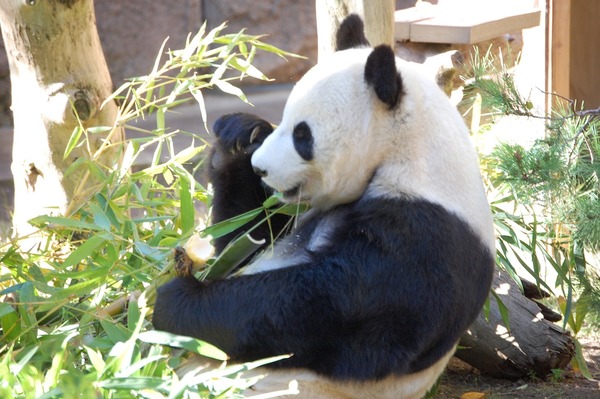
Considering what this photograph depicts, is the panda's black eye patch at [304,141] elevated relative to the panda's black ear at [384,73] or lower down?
lower down

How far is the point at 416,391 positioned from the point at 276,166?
2.37 feet

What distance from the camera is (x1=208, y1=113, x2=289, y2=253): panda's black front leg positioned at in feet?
8.18

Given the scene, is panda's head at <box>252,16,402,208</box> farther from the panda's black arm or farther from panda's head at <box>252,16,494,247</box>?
the panda's black arm

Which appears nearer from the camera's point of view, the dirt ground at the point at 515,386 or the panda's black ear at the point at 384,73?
the panda's black ear at the point at 384,73

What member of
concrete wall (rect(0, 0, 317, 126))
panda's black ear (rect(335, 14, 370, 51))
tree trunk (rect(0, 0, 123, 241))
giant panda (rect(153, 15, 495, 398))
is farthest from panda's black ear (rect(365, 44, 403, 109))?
concrete wall (rect(0, 0, 317, 126))

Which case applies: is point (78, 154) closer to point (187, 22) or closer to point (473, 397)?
point (473, 397)

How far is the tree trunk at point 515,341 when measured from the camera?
123 inches

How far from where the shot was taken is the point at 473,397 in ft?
9.86

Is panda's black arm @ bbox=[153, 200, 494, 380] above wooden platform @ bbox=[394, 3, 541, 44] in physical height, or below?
below

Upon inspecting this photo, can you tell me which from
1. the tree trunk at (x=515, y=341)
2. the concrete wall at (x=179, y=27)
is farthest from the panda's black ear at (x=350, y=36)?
the concrete wall at (x=179, y=27)

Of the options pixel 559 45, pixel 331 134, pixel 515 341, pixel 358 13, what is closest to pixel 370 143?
pixel 331 134

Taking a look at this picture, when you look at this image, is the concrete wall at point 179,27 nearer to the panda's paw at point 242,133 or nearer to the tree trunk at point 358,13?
the tree trunk at point 358,13

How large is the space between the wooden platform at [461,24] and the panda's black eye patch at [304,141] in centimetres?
193

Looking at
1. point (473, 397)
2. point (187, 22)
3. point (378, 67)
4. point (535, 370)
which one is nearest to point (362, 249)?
point (378, 67)
